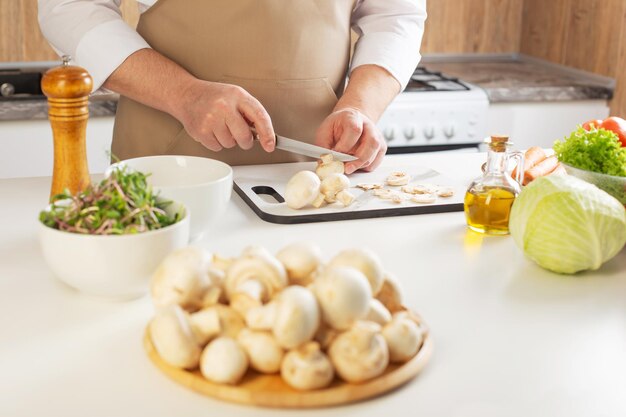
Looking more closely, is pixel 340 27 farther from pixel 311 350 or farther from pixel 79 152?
pixel 311 350

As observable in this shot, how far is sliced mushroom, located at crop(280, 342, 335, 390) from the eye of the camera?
744mm

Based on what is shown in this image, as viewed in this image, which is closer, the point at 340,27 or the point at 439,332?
the point at 439,332

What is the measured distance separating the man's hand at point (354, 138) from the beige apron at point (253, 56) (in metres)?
0.19

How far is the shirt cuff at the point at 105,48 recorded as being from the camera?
5.17 feet

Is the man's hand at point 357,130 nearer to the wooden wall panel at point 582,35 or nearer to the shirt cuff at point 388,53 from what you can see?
the shirt cuff at point 388,53

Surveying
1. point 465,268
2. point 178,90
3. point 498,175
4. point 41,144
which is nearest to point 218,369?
point 465,268

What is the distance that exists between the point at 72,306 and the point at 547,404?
53 cm

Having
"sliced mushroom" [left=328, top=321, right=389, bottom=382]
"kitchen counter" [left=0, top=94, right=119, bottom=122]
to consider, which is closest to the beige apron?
"kitchen counter" [left=0, top=94, right=119, bottom=122]

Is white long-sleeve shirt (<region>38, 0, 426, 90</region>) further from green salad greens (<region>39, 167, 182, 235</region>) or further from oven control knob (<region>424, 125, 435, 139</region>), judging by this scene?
oven control knob (<region>424, 125, 435, 139</region>)

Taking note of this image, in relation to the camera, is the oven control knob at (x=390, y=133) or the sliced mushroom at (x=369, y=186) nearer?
the sliced mushroom at (x=369, y=186)

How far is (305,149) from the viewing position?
142 centimetres

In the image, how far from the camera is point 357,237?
3.99 ft

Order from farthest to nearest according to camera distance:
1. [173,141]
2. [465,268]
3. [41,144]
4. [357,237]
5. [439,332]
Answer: [41,144]
[173,141]
[357,237]
[465,268]
[439,332]

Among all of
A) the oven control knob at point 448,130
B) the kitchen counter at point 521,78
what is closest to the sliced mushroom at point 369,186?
the oven control knob at point 448,130
